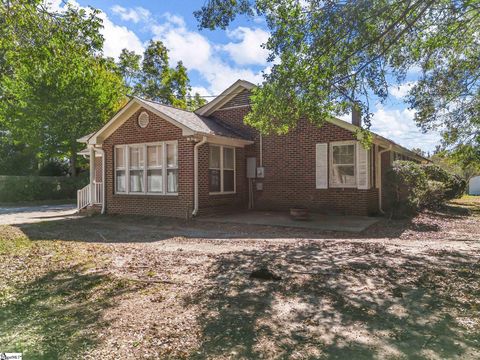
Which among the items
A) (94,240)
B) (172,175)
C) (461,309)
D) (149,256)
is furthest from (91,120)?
(461,309)

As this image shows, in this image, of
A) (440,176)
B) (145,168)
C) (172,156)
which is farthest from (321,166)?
(145,168)

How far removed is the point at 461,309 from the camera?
13.7 ft

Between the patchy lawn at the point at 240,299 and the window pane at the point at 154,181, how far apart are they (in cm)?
483

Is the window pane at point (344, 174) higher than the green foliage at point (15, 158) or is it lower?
lower

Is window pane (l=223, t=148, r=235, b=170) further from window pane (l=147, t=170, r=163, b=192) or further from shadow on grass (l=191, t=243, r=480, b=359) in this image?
shadow on grass (l=191, t=243, r=480, b=359)

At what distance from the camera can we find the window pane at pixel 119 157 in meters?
14.3

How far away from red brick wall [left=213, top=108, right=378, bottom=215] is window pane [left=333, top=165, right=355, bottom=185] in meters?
0.28

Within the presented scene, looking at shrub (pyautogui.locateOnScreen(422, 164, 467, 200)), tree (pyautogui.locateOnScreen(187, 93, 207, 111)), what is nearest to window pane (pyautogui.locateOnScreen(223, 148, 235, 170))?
shrub (pyautogui.locateOnScreen(422, 164, 467, 200))

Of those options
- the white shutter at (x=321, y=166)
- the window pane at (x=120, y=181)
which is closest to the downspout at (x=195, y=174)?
the window pane at (x=120, y=181)

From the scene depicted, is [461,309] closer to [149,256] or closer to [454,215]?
[149,256]

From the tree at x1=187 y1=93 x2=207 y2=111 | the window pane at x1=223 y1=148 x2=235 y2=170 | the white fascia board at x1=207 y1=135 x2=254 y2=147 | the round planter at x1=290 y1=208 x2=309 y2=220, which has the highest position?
the tree at x1=187 y1=93 x2=207 y2=111

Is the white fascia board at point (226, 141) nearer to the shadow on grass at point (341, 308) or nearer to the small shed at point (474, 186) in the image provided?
the shadow on grass at point (341, 308)

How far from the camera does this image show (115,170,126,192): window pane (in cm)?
1434

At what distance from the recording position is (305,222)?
454 inches
